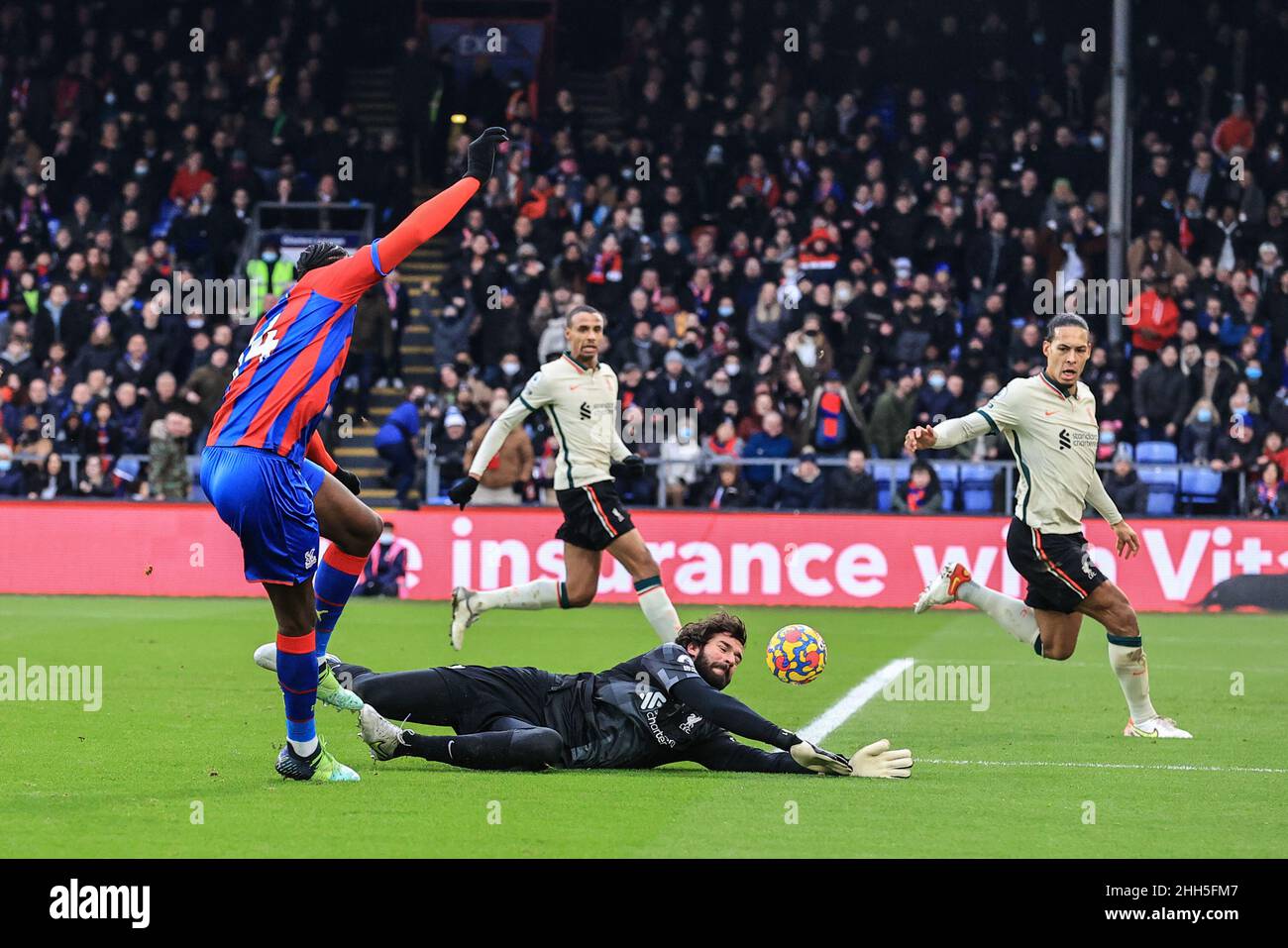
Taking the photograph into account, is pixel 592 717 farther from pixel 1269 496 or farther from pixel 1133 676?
pixel 1269 496

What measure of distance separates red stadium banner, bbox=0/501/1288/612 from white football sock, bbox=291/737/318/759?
11.3m

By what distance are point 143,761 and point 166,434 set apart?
12926mm

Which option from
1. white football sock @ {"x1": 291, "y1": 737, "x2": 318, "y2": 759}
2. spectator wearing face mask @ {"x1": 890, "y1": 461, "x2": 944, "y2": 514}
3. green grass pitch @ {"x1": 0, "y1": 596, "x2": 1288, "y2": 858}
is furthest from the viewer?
spectator wearing face mask @ {"x1": 890, "y1": 461, "x2": 944, "y2": 514}

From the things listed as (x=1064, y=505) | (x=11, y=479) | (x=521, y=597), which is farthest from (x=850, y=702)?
(x=11, y=479)

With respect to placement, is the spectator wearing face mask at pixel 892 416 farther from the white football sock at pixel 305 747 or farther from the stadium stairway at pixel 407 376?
the white football sock at pixel 305 747

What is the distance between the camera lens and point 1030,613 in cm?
1167

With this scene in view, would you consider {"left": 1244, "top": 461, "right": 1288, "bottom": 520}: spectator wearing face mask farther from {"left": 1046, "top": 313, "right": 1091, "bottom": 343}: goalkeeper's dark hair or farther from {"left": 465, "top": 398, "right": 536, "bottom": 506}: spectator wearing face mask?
{"left": 1046, "top": 313, "right": 1091, "bottom": 343}: goalkeeper's dark hair

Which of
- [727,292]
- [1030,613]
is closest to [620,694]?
[1030,613]

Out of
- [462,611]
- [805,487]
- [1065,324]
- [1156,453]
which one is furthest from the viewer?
[1156,453]

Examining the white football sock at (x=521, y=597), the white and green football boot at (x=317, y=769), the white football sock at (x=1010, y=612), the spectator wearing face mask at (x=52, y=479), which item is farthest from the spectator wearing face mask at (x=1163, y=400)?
the white and green football boot at (x=317, y=769)

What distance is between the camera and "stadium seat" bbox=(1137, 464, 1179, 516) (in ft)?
68.4

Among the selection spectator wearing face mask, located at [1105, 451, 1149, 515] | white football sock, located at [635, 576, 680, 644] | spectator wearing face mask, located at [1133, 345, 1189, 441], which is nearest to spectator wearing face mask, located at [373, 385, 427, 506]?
spectator wearing face mask, located at [1105, 451, 1149, 515]

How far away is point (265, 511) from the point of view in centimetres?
830

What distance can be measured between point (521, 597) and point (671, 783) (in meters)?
5.85
